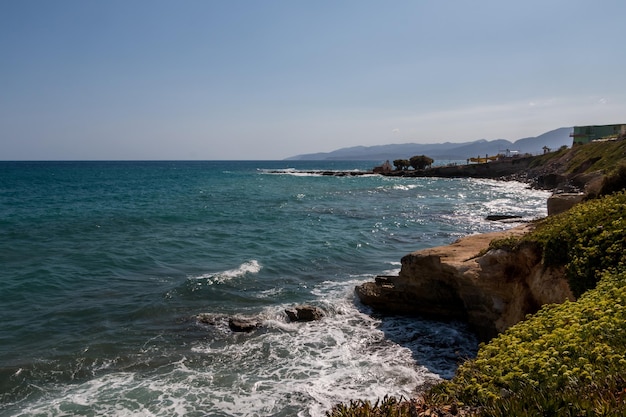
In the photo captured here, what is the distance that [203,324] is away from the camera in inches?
587

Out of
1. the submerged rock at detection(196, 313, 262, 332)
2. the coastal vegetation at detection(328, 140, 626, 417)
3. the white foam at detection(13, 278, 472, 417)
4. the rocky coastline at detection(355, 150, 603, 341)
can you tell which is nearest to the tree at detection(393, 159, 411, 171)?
the rocky coastline at detection(355, 150, 603, 341)

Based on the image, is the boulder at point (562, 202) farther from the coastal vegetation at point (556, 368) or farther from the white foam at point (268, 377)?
the coastal vegetation at point (556, 368)

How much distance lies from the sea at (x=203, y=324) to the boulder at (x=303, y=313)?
0.31 metres

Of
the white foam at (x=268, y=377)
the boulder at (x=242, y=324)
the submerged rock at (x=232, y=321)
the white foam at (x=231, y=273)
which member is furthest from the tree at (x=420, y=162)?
the boulder at (x=242, y=324)

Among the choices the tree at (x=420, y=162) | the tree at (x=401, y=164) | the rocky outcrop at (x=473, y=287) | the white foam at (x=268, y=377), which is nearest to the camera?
the white foam at (x=268, y=377)

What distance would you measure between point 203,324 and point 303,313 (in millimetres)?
3513

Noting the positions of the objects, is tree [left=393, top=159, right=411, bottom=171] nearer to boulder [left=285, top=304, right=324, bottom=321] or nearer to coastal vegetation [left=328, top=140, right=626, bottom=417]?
boulder [left=285, top=304, right=324, bottom=321]

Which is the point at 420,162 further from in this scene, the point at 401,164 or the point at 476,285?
the point at 476,285

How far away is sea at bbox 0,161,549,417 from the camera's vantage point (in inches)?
416

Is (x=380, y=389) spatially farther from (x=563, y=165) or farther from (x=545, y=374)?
(x=563, y=165)

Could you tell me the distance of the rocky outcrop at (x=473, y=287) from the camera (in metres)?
11.5

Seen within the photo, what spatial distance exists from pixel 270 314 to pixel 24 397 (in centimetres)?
766

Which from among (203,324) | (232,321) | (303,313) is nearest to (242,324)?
(232,321)

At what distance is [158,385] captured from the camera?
1092 cm
